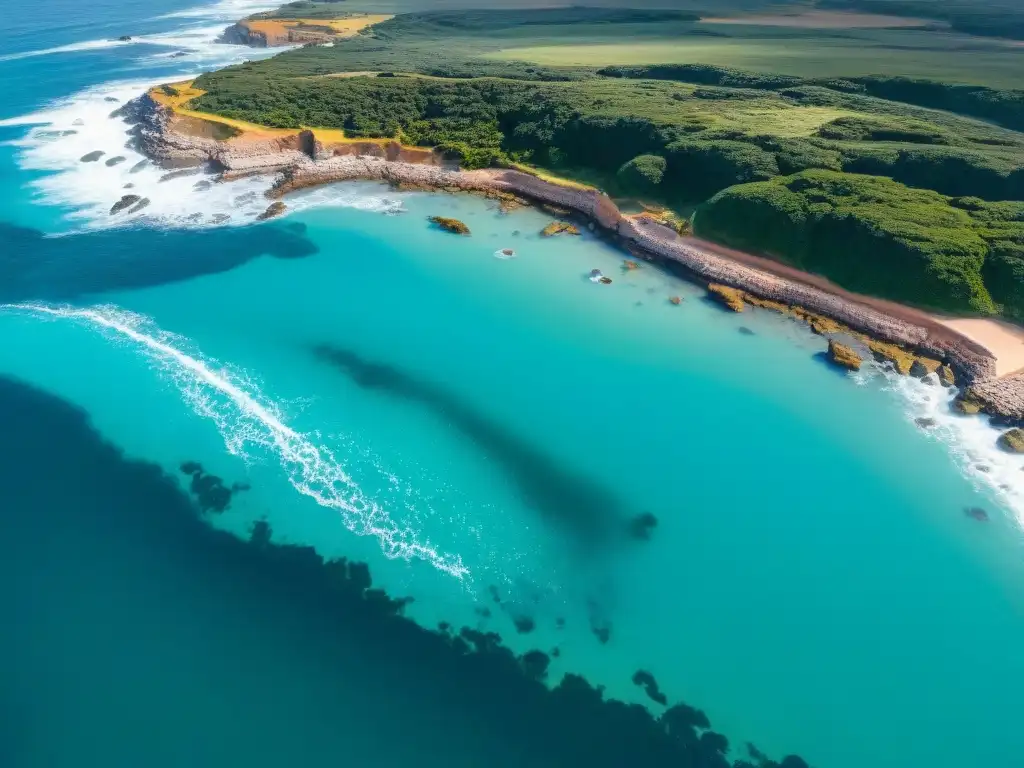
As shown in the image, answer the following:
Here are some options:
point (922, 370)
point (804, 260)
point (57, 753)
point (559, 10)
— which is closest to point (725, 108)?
point (804, 260)

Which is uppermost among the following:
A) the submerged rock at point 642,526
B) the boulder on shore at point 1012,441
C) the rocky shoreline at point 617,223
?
the rocky shoreline at point 617,223

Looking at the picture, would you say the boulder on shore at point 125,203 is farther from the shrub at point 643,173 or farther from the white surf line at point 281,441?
the shrub at point 643,173

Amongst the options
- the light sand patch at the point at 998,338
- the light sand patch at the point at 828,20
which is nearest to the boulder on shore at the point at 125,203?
the light sand patch at the point at 998,338

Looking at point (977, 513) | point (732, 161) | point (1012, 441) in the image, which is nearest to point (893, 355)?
point (1012, 441)

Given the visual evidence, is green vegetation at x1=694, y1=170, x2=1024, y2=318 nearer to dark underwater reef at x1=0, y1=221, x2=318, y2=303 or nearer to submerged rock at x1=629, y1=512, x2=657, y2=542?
submerged rock at x1=629, y1=512, x2=657, y2=542

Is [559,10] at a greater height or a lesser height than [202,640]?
greater

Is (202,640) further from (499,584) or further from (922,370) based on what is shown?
(922,370)
